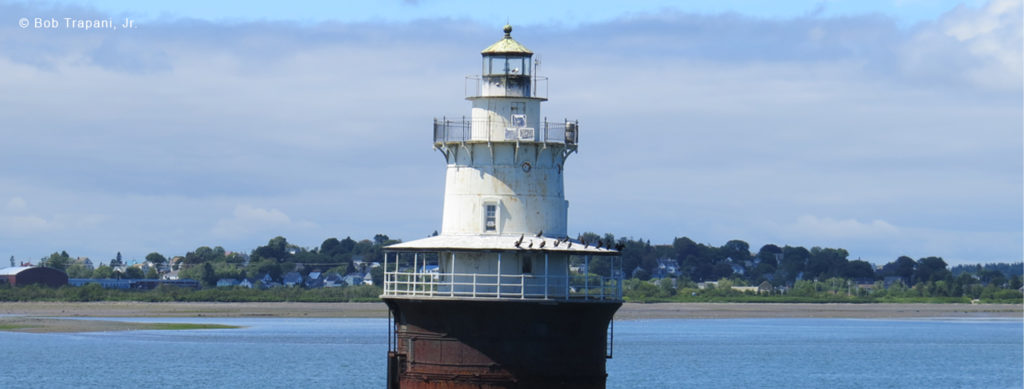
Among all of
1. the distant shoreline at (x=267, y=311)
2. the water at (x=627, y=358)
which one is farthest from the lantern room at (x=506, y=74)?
the distant shoreline at (x=267, y=311)

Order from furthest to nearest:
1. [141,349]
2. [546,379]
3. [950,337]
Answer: [950,337], [141,349], [546,379]

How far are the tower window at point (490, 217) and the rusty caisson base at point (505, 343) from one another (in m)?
1.87

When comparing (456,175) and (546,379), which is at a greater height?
(456,175)

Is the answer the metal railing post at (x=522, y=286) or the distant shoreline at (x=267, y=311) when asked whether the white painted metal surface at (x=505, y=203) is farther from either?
the distant shoreline at (x=267, y=311)

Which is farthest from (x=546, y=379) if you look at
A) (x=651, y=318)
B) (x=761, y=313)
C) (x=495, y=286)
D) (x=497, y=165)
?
(x=761, y=313)

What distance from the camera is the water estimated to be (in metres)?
85.4

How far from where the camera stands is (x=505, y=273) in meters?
34.7

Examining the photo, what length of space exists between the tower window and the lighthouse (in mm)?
22

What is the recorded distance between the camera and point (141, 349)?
360ft

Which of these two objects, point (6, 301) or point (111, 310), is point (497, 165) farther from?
point (6, 301)

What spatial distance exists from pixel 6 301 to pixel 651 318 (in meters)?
77.0

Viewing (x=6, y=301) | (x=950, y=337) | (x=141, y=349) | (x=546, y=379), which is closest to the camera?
(x=546, y=379)

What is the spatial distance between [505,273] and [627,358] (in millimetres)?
67145

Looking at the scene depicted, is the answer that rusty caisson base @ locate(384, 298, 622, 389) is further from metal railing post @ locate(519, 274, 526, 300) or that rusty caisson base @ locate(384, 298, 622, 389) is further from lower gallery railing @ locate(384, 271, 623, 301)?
lower gallery railing @ locate(384, 271, 623, 301)
